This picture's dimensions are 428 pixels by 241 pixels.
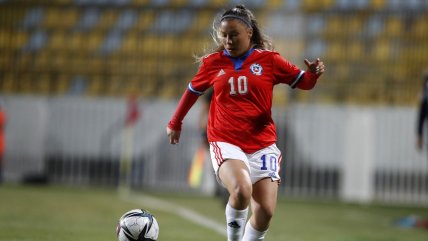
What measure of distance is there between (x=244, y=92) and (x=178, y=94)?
15531mm

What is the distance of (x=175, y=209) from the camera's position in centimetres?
1499

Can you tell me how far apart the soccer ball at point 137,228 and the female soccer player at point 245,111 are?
2.27ft

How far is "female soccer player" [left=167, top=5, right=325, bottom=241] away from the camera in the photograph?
7.08 m

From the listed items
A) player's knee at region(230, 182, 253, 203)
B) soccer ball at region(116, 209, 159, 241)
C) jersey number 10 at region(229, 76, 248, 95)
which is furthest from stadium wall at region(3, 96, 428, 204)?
player's knee at region(230, 182, 253, 203)

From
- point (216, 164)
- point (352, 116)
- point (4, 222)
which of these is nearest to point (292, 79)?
point (216, 164)

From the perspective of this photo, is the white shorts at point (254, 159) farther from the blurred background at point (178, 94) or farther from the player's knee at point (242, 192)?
the blurred background at point (178, 94)

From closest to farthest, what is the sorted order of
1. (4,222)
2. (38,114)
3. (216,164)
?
(216,164), (4,222), (38,114)

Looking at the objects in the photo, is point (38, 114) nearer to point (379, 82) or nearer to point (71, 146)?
point (71, 146)

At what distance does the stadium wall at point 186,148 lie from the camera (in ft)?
66.0

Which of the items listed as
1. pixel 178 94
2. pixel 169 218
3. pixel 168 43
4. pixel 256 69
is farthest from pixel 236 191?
pixel 168 43

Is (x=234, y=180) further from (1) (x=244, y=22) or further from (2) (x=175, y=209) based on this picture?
(2) (x=175, y=209)

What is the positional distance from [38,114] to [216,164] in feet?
48.4

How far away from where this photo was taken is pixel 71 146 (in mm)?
21328

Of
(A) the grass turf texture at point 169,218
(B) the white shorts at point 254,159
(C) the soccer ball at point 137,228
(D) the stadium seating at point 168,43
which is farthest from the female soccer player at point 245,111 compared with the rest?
(D) the stadium seating at point 168,43
